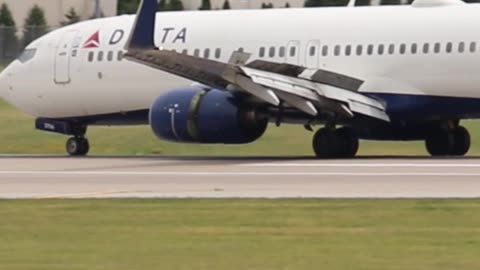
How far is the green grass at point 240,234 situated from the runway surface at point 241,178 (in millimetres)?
1614

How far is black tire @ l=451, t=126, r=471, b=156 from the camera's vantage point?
108 ft

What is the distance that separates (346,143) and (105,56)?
5.62m

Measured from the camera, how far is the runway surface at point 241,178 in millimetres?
22219

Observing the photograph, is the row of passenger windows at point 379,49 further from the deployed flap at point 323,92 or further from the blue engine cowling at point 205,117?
the blue engine cowling at point 205,117

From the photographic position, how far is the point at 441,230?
17.1 m

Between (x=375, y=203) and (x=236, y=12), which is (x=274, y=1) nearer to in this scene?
(x=236, y=12)

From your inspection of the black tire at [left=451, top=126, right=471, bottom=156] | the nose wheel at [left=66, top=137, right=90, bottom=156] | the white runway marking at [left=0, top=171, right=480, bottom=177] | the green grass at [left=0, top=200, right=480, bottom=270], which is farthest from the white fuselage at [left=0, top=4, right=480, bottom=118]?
the green grass at [left=0, top=200, right=480, bottom=270]

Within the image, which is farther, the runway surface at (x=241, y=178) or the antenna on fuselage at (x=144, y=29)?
the antenna on fuselage at (x=144, y=29)

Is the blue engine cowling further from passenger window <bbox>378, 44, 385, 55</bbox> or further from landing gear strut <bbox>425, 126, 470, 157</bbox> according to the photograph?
landing gear strut <bbox>425, 126, 470, 157</bbox>

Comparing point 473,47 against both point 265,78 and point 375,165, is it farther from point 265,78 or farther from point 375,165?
point 265,78

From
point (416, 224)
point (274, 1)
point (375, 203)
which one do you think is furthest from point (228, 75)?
point (274, 1)

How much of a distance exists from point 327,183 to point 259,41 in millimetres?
9304

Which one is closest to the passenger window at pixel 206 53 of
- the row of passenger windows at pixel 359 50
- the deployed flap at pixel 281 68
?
the row of passenger windows at pixel 359 50

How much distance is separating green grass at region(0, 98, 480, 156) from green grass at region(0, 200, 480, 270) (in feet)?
55.7
